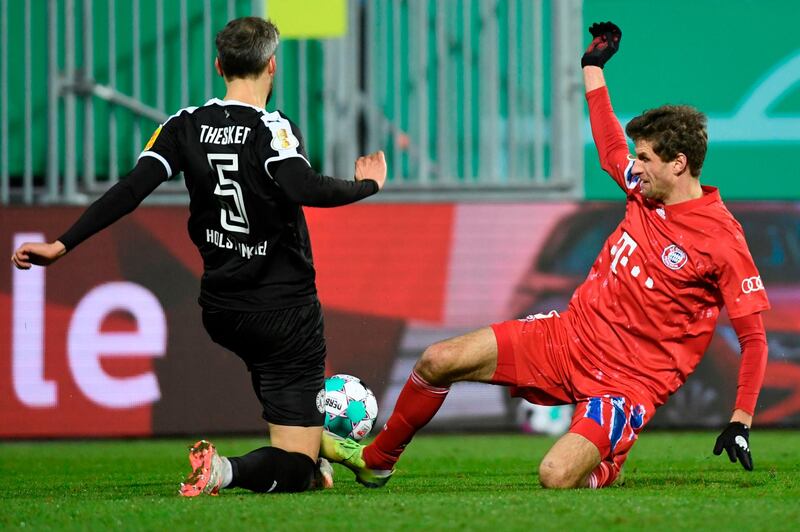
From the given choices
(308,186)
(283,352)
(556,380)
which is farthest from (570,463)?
(308,186)

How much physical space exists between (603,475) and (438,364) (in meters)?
0.80

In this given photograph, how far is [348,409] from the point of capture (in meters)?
6.06

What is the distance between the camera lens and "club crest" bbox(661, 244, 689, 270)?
556 centimetres

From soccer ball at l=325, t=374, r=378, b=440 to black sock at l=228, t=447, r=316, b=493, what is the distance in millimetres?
650

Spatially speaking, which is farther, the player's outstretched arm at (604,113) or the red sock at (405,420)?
the player's outstretched arm at (604,113)

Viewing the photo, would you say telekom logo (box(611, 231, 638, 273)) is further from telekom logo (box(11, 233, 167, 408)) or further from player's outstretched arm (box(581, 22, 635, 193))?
telekom logo (box(11, 233, 167, 408))

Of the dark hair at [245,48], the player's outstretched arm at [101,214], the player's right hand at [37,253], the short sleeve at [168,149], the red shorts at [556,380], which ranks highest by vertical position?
the dark hair at [245,48]

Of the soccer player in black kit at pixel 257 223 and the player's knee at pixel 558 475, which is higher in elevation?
the soccer player in black kit at pixel 257 223

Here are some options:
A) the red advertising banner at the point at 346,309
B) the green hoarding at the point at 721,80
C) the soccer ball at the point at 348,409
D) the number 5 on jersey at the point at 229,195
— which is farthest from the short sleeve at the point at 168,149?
the green hoarding at the point at 721,80

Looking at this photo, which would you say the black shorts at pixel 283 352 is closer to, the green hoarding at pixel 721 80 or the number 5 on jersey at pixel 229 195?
the number 5 on jersey at pixel 229 195

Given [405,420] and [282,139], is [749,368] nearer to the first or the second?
[405,420]

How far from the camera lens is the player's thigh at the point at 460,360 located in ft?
18.3

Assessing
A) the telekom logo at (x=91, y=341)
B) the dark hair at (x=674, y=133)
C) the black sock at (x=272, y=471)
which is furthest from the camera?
the telekom logo at (x=91, y=341)

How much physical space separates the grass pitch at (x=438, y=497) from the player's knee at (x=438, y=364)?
1.49 ft
